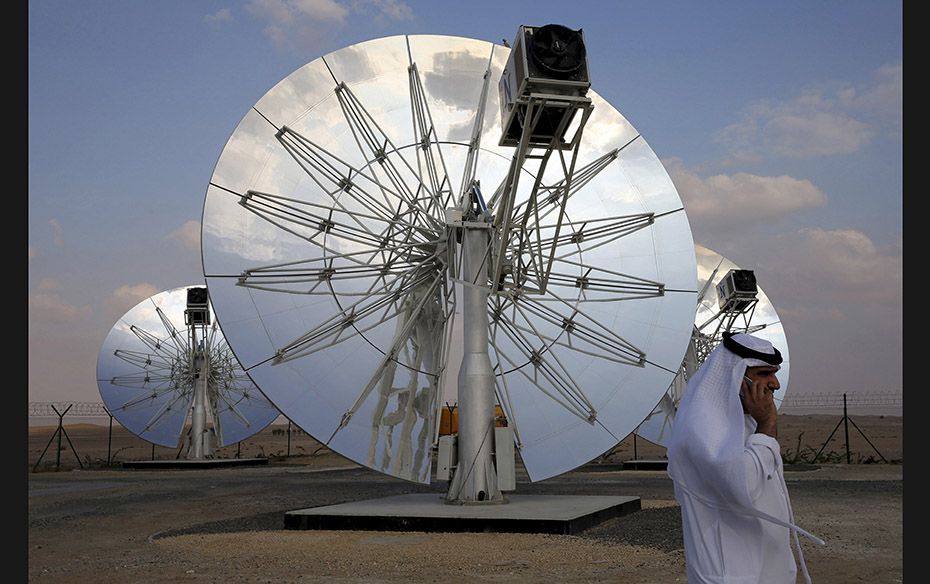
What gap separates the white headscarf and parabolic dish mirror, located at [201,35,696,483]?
12.2 meters

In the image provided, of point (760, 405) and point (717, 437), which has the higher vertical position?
point (760, 405)

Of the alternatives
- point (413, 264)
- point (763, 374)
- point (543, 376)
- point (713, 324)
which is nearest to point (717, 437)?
point (763, 374)

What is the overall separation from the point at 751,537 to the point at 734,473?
43 cm

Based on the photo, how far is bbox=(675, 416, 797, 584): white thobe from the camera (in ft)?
14.1

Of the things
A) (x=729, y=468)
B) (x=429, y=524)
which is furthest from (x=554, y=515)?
(x=729, y=468)

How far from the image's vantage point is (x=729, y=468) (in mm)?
4164

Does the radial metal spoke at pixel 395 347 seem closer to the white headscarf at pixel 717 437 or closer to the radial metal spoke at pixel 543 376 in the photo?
the radial metal spoke at pixel 543 376

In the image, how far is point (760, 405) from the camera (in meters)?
4.47

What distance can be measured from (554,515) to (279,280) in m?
6.67

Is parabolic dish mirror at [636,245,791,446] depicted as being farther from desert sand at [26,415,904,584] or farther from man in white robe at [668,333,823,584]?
man in white robe at [668,333,823,584]

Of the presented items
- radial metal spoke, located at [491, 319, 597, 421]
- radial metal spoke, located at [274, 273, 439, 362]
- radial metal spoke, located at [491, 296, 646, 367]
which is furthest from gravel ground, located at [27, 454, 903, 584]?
radial metal spoke, located at [274, 273, 439, 362]

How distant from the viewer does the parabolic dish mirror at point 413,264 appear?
17.4 meters

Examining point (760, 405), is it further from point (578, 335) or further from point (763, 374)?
point (578, 335)

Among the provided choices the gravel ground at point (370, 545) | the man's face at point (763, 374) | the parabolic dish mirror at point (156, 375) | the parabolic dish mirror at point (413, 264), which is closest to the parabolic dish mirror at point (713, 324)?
the gravel ground at point (370, 545)
